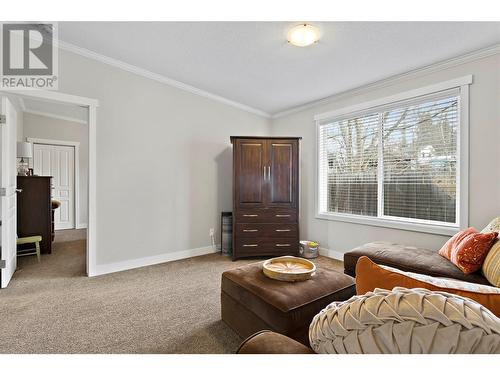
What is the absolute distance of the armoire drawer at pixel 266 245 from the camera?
12.6ft

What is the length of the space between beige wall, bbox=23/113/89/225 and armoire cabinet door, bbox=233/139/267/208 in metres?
3.62

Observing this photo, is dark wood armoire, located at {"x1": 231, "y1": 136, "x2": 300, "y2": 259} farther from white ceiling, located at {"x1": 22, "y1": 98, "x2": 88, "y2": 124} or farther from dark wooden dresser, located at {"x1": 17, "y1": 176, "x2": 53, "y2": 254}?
white ceiling, located at {"x1": 22, "y1": 98, "x2": 88, "y2": 124}

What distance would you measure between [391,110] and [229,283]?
3017mm

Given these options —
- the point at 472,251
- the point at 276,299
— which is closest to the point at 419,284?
the point at 276,299

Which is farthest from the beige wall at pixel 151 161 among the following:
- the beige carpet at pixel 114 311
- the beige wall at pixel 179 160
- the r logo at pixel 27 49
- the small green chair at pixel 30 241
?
the small green chair at pixel 30 241

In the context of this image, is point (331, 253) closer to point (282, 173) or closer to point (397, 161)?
point (282, 173)

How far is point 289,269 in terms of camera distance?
1.98m

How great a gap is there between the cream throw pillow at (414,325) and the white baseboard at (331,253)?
3.42 metres

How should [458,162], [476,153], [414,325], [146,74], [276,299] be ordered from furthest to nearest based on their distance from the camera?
1. [146,74]
2. [458,162]
3. [476,153]
4. [276,299]
5. [414,325]

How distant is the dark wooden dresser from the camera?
3822mm

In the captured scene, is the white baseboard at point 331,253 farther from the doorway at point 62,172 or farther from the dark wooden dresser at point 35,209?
the doorway at point 62,172

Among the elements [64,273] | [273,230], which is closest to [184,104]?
[273,230]

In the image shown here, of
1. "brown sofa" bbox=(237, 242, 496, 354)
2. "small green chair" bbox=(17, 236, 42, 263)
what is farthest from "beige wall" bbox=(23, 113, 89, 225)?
"brown sofa" bbox=(237, 242, 496, 354)

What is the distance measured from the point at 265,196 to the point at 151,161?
1.69 metres
